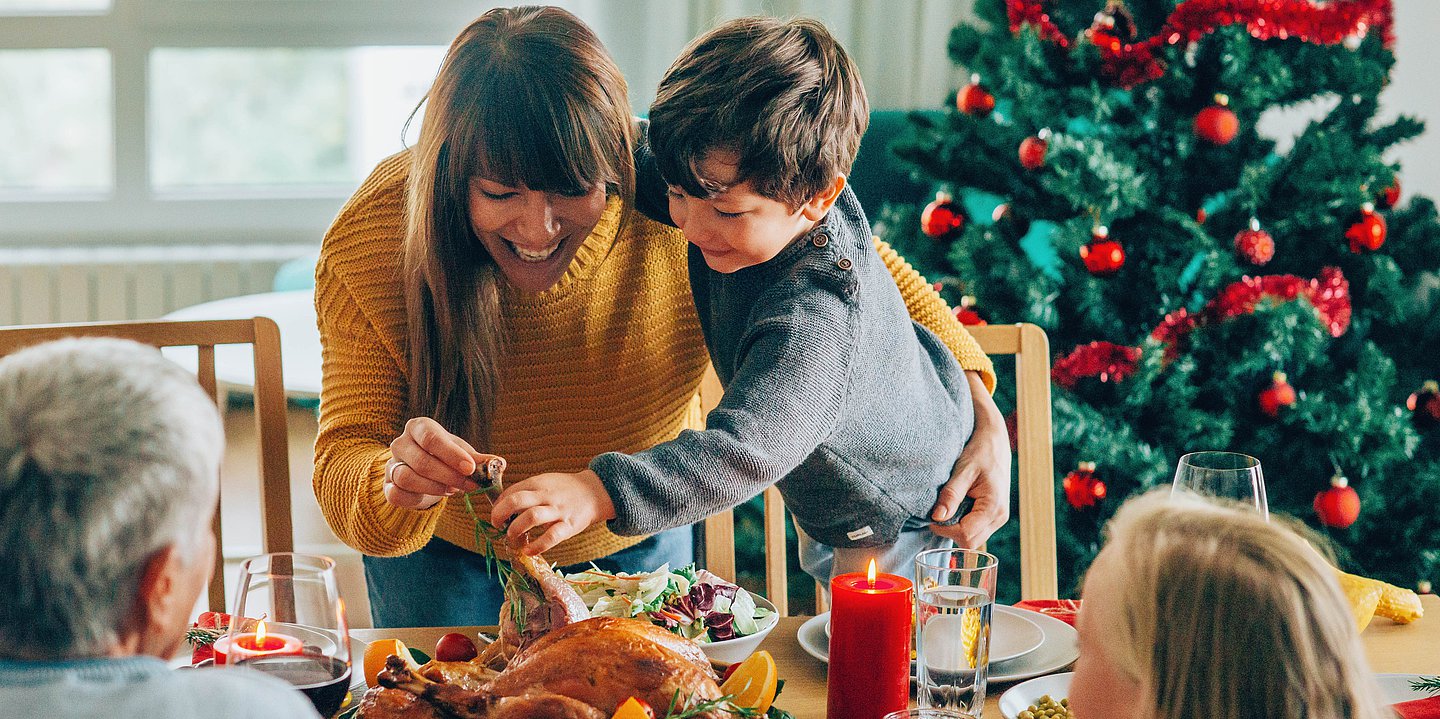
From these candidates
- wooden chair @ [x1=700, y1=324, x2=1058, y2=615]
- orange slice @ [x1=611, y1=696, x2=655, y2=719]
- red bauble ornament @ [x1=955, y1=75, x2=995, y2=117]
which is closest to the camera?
orange slice @ [x1=611, y1=696, x2=655, y2=719]

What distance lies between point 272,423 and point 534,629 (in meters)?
0.60

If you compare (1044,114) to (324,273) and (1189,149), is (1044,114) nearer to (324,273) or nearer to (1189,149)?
(1189,149)

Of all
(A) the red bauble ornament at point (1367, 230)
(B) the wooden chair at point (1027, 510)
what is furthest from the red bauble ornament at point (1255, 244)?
Result: (B) the wooden chair at point (1027, 510)

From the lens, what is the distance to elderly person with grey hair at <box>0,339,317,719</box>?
0.61m

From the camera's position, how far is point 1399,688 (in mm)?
1111

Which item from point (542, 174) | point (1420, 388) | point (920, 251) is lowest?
point (1420, 388)

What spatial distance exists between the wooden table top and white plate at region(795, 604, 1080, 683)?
0.01 metres

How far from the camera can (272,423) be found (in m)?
1.50

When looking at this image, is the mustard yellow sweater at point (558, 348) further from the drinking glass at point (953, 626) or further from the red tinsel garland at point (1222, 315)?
the red tinsel garland at point (1222, 315)

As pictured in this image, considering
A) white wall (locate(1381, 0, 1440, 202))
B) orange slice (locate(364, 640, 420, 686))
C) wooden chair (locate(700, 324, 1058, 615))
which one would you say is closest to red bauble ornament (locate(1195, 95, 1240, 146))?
white wall (locate(1381, 0, 1440, 202))

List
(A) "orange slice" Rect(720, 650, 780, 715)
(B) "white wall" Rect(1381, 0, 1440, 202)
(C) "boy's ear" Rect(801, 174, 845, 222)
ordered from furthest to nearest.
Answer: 1. (B) "white wall" Rect(1381, 0, 1440, 202)
2. (C) "boy's ear" Rect(801, 174, 845, 222)
3. (A) "orange slice" Rect(720, 650, 780, 715)

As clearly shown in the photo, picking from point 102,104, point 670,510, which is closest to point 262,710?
point 670,510

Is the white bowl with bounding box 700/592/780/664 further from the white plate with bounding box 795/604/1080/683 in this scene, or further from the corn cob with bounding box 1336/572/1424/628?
the corn cob with bounding box 1336/572/1424/628

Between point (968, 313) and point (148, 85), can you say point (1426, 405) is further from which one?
point (148, 85)
